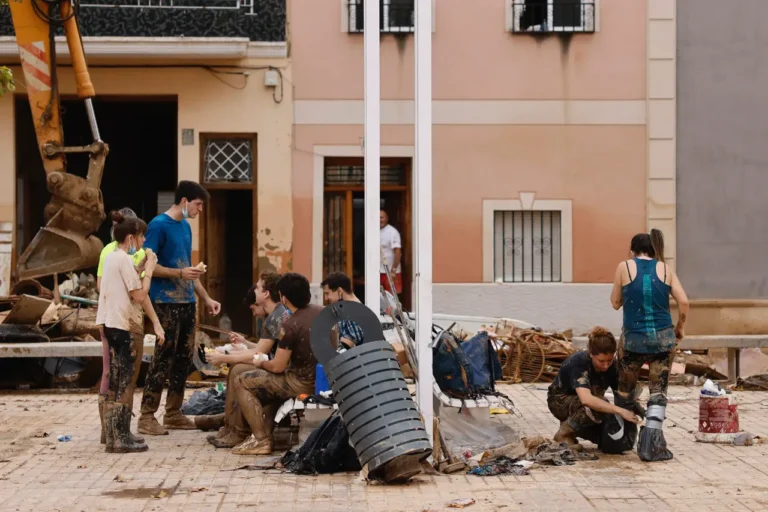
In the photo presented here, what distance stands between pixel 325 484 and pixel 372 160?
230 cm

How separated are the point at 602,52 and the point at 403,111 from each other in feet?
10.2

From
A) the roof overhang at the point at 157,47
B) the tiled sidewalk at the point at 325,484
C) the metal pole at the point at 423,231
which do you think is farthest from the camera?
the roof overhang at the point at 157,47

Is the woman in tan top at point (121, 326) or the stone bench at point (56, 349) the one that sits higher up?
the woman in tan top at point (121, 326)

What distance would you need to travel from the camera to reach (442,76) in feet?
66.2

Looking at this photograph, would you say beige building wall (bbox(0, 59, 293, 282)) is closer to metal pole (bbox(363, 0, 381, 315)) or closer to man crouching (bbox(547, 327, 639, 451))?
man crouching (bbox(547, 327, 639, 451))

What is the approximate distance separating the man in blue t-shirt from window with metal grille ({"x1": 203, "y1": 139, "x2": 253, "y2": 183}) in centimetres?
878

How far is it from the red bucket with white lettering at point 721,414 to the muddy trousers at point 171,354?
4229mm

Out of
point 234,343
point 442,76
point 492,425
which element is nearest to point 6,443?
point 234,343

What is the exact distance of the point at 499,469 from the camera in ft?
29.9

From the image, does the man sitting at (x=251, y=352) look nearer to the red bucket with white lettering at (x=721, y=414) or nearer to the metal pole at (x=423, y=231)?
the metal pole at (x=423, y=231)

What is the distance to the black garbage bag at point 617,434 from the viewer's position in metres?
9.91

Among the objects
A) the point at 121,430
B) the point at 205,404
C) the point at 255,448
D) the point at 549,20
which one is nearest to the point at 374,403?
the point at 255,448

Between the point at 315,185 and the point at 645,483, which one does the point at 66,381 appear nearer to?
the point at 315,185

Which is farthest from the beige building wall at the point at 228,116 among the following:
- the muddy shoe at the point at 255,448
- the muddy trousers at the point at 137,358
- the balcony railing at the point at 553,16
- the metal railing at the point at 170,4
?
the muddy shoe at the point at 255,448
